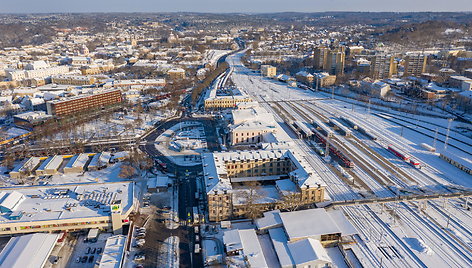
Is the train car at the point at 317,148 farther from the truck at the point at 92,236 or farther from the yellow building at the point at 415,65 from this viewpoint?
the yellow building at the point at 415,65

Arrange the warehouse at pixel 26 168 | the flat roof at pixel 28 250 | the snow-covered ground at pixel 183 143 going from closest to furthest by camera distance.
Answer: the flat roof at pixel 28 250, the warehouse at pixel 26 168, the snow-covered ground at pixel 183 143

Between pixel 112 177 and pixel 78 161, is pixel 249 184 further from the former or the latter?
pixel 78 161

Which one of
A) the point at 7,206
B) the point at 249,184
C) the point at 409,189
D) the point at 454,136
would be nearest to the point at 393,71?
the point at 454,136

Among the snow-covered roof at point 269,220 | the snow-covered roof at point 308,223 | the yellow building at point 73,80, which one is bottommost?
the snow-covered roof at point 269,220

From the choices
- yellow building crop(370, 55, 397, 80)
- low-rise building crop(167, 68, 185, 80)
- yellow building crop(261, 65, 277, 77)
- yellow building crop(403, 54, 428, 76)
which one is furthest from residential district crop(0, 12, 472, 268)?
yellow building crop(261, 65, 277, 77)

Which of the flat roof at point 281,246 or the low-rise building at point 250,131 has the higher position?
the low-rise building at point 250,131

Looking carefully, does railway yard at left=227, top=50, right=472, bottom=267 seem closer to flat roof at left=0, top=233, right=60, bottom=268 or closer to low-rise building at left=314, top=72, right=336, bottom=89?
low-rise building at left=314, top=72, right=336, bottom=89

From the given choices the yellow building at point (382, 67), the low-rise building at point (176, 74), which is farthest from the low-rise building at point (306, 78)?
the low-rise building at point (176, 74)
